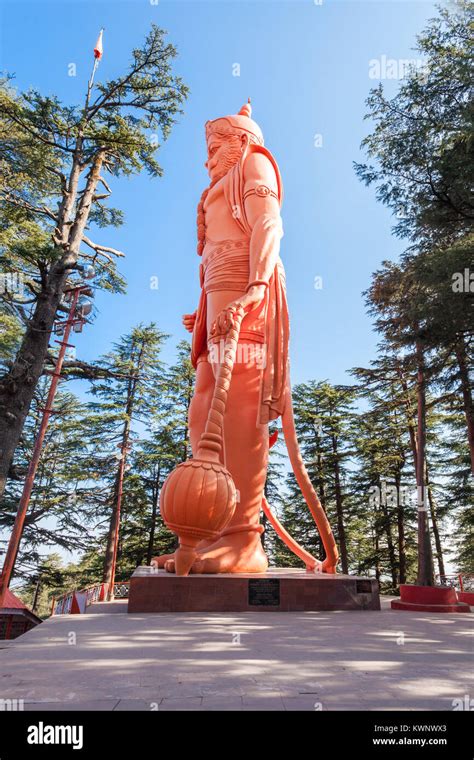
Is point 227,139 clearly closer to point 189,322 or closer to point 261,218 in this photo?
point 261,218

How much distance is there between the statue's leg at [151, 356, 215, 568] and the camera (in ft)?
20.5

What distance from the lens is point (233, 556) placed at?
5.39 metres

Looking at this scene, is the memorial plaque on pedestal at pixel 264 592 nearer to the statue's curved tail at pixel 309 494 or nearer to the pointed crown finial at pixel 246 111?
the statue's curved tail at pixel 309 494

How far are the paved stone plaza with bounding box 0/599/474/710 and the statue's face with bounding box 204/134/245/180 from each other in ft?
22.5

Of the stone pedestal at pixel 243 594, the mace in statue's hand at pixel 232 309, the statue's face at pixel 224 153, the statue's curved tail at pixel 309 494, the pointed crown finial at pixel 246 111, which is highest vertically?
the pointed crown finial at pixel 246 111

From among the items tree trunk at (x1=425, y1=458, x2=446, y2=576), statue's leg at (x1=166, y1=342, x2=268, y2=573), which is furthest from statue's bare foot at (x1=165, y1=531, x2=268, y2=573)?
tree trunk at (x1=425, y1=458, x2=446, y2=576)

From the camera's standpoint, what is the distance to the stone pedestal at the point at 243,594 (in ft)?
15.5

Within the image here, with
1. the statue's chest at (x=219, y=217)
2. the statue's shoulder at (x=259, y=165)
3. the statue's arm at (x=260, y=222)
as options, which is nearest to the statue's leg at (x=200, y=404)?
the statue's arm at (x=260, y=222)

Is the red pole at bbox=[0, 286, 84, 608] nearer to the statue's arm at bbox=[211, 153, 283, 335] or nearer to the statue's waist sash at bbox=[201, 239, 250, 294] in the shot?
the statue's waist sash at bbox=[201, 239, 250, 294]

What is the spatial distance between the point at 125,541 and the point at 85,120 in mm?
16357

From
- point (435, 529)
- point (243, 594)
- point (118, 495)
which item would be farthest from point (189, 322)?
point (435, 529)

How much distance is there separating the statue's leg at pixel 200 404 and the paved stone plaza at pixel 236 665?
266 cm

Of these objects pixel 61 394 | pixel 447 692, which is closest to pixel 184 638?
pixel 447 692

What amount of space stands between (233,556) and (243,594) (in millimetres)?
609
